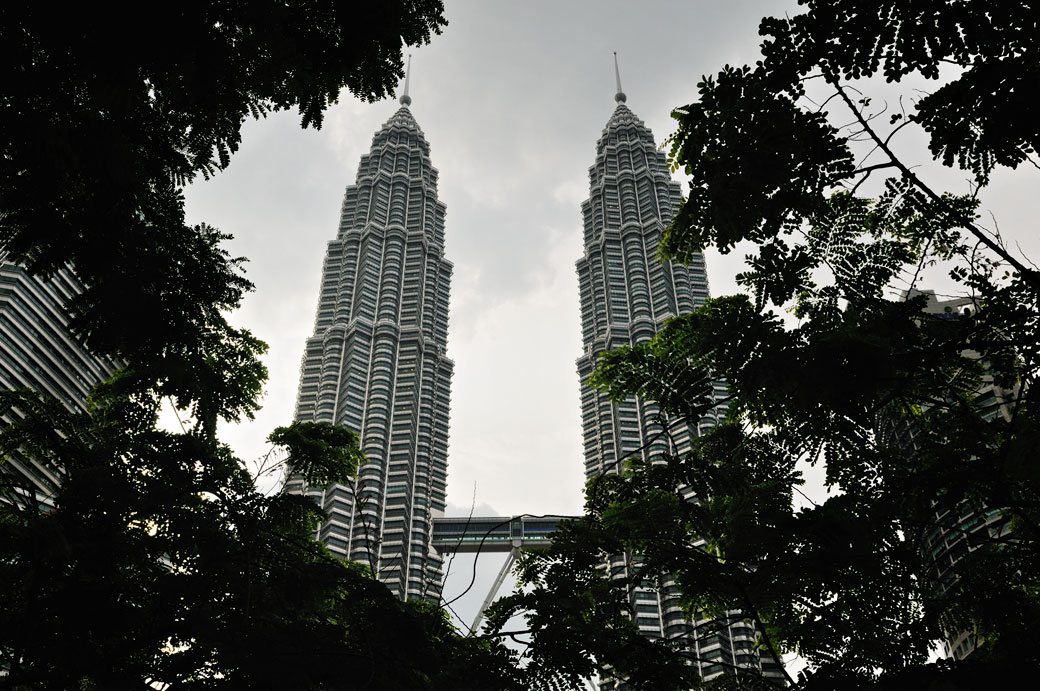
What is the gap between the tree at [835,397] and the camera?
4.02m

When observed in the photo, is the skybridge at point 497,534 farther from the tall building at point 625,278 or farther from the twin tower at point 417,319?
the tall building at point 625,278

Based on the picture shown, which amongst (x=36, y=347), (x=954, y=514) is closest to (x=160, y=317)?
Result: (x=954, y=514)

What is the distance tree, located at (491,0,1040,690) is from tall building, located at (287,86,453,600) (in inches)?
2478

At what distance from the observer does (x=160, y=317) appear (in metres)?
5.46

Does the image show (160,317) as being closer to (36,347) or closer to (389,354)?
(36,347)

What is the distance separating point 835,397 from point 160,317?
5.60 metres

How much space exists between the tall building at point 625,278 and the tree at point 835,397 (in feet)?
183

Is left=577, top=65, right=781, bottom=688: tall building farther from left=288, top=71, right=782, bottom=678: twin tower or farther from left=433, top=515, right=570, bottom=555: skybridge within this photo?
left=433, top=515, right=570, bottom=555: skybridge

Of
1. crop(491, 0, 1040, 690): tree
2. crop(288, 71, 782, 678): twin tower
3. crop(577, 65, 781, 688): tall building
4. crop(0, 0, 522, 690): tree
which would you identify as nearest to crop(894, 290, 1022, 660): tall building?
crop(491, 0, 1040, 690): tree

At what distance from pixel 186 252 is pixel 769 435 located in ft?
19.4

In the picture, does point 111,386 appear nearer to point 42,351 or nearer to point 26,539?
point 26,539

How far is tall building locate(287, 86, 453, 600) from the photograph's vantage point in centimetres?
7350

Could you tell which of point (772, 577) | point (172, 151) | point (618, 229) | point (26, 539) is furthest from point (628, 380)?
point (618, 229)

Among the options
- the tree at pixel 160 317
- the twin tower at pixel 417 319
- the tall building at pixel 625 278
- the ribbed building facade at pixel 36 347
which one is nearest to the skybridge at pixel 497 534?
the twin tower at pixel 417 319
